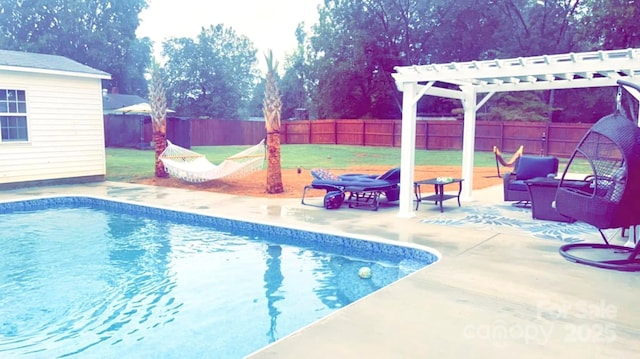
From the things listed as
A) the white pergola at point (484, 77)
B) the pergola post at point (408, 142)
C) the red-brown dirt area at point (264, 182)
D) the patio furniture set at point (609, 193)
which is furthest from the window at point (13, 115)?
the patio furniture set at point (609, 193)

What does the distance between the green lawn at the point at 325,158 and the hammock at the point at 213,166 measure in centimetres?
162

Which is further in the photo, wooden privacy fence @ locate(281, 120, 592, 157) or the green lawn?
wooden privacy fence @ locate(281, 120, 592, 157)

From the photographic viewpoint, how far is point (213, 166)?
1086cm

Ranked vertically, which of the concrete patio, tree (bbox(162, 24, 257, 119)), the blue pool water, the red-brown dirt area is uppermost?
tree (bbox(162, 24, 257, 119))

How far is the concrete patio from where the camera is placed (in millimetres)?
2857

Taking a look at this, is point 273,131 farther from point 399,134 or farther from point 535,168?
point 399,134

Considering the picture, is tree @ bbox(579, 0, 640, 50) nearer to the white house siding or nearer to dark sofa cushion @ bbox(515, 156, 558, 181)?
dark sofa cushion @ bbox(515, 156, 558, 181)

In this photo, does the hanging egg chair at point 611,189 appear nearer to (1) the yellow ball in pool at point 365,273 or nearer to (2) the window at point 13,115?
(1) the yellow ball in pool at point 365,273

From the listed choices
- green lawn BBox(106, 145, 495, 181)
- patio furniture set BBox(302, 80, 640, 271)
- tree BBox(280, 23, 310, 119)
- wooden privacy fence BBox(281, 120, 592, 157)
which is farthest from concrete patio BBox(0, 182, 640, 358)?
tree BBox(280, 23, 310, 119)

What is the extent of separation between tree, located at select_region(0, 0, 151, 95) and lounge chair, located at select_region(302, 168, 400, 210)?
100 ft

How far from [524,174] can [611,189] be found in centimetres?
372

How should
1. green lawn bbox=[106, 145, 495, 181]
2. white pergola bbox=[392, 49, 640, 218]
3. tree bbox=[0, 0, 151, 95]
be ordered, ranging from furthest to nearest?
tree bbox=[0, 0, 151, 95], green lawn bbox=[106, 145, 495, 181], white pergola bbox=[392, 49, 640, 218]

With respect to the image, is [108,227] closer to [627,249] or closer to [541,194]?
[541,194]

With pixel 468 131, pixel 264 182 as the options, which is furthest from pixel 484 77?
pixel 264 182
